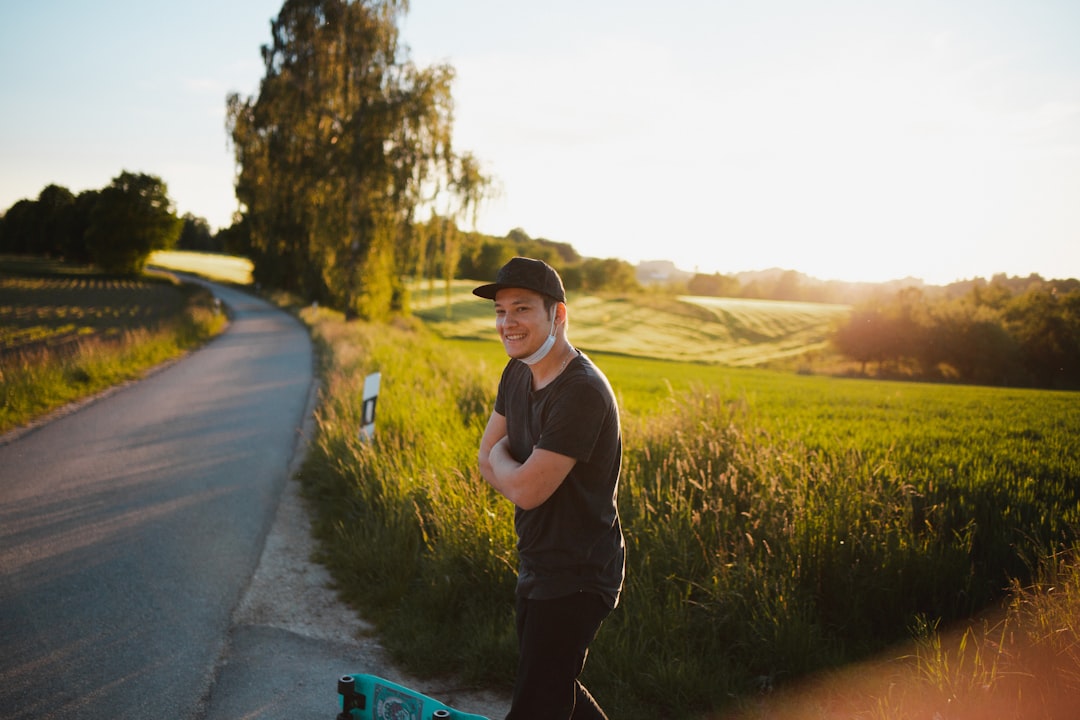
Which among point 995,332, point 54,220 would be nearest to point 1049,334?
point 995,332

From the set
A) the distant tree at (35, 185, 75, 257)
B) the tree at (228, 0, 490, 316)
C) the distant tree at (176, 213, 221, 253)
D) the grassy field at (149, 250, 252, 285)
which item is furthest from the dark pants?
the distant tree at (176, 213, 221, 253)

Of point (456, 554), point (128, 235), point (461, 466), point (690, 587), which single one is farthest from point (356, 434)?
point (128, 235)

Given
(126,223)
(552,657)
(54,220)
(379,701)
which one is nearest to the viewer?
(552,657)

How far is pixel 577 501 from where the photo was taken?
2.30 metres

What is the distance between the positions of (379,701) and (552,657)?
3.27ft

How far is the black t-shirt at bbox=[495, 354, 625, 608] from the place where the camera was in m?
2.19

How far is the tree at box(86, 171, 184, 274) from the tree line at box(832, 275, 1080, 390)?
8530 centimetres

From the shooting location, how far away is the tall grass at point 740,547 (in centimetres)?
360

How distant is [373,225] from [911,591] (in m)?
21.4

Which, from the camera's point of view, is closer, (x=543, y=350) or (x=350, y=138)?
(x=543, y=350)

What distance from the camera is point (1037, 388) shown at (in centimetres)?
560

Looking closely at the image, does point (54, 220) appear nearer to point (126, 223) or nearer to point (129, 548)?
Result: point (126, 223)

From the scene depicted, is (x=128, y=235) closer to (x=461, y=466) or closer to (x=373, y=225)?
(x=373, y=225)

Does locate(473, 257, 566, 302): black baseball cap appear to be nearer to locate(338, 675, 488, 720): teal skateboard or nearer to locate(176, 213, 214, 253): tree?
locate(338, 675, 488, 720): teal skateboard
